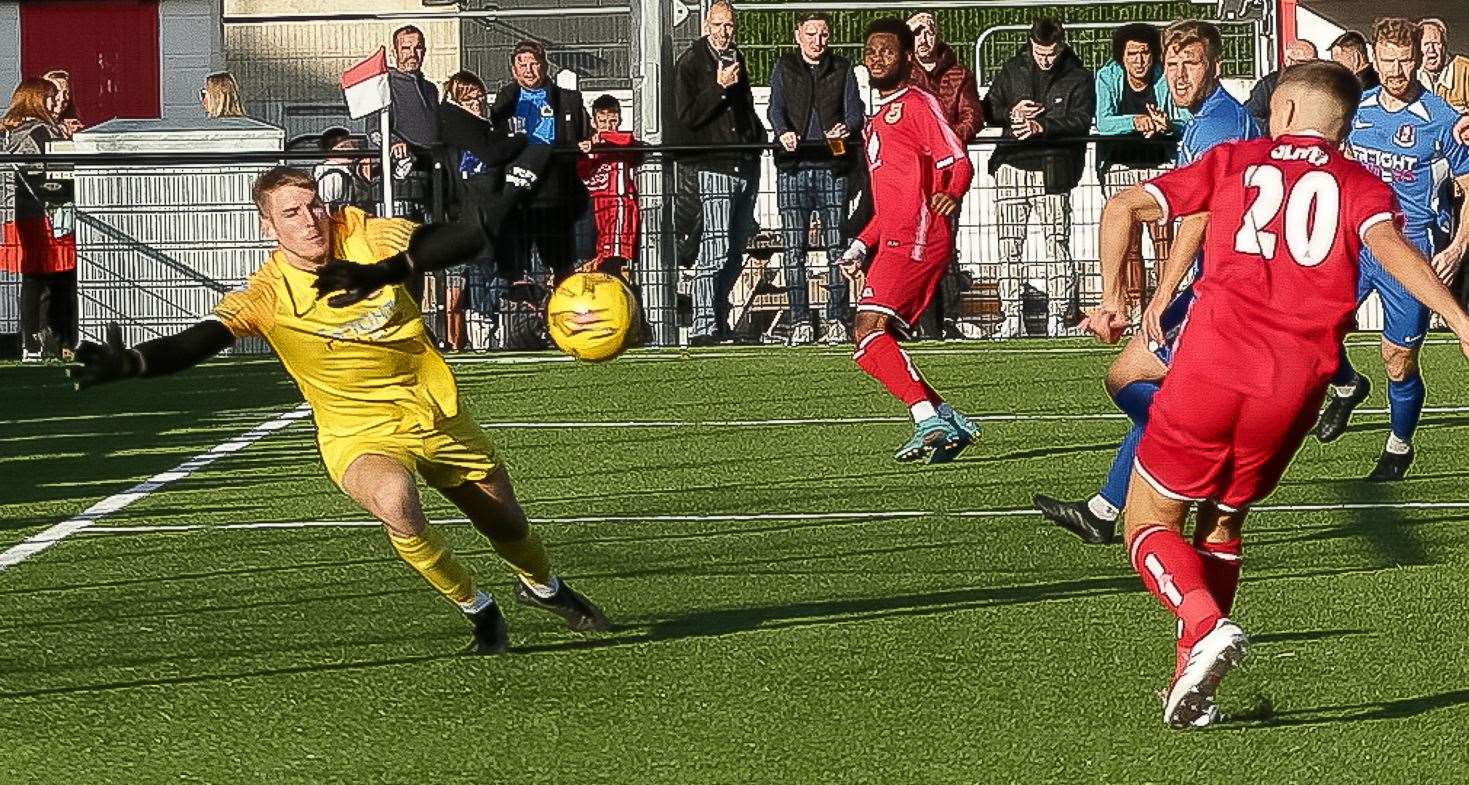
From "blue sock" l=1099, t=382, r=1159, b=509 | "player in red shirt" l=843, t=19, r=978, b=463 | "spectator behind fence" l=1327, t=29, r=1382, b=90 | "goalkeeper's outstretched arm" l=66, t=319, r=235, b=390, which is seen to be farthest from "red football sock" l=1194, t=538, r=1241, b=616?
"spectator behind fence" l=1327, t=29, r=1382, b=90

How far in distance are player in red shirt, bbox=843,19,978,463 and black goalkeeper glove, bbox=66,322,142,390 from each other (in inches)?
226

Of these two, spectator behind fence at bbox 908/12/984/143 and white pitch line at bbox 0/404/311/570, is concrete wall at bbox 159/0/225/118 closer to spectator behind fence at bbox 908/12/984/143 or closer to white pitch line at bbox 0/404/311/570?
spectator behind fence at bbox 908/12/984/143

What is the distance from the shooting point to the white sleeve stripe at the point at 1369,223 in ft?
19.6

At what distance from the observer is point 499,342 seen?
1792 centimetres

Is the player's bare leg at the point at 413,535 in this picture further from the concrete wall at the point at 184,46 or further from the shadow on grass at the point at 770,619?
the concrete wall at the point at 184,46

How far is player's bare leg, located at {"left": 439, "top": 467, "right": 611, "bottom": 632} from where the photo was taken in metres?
7.18

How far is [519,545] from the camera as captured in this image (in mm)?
7277

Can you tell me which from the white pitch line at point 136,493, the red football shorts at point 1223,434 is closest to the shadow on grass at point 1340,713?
the red football shorts at point 1223,434

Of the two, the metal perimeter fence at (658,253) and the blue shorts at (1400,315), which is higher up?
the metal perimeter fence at (658,253)

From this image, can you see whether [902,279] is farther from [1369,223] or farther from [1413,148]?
[1369,223]

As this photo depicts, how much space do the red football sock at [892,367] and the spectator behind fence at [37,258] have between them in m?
7.86

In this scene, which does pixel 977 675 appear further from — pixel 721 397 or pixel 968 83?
pixel 968 83

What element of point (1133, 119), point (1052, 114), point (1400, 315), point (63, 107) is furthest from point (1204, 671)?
Result: point (63, 107)

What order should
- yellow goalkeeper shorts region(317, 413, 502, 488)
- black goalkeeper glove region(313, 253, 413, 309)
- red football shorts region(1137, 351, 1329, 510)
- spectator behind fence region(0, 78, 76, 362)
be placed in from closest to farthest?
red football shorts region(1137, 351, 1329, 510)
black goalkeeper glove region(313, 253, 413, 309)
yellow goalkeeper shorts region(317, 413, 502, 488)
spectator behind fence region(0, 78, 76, 362)
